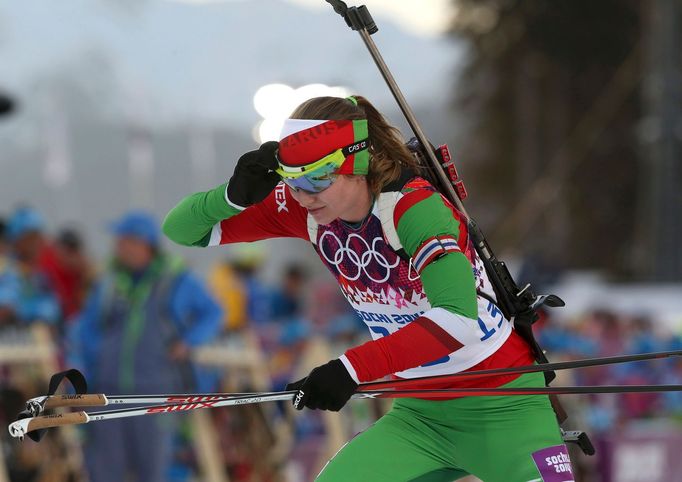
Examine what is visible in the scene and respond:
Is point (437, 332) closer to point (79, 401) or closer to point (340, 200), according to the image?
point (340, 200)

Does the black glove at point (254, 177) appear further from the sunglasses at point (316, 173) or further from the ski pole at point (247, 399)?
the ski pole at point (247, 399)

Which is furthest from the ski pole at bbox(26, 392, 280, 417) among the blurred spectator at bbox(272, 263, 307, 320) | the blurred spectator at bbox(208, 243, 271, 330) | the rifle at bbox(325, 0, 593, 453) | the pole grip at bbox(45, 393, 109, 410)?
the blurred spectator at bbox(272, 263, 307, 320)

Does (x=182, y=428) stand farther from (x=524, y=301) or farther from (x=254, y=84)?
(x=254, y=84)

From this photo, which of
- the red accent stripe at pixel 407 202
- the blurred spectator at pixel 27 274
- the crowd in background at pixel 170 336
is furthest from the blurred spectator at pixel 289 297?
the red accent stripe at pixel 407 202

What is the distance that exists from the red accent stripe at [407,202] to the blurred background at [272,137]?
0.62 m

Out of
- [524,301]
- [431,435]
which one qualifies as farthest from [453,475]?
[524,301]

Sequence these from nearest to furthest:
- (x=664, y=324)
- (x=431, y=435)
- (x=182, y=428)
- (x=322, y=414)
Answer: (x=431, y=435) → (x=182, y=428) → (x=322, y=414) → (x=664, y=324)

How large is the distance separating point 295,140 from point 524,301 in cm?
90

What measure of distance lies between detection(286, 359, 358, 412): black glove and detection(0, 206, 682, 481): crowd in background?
12.4 feet

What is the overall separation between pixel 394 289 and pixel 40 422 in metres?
1.09

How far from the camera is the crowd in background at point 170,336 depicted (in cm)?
709

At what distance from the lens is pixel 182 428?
812cm

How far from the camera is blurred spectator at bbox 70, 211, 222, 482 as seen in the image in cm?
707

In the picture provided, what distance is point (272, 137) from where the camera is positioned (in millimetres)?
3930
